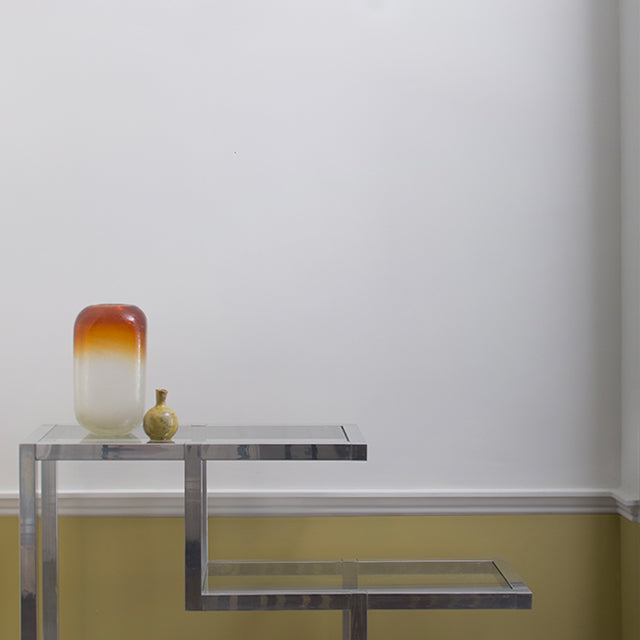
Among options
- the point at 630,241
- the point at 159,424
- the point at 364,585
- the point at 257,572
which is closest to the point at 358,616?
the point at 364,585

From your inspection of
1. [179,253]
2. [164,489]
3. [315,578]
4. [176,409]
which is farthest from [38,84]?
[315,578]

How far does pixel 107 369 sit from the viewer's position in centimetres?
110

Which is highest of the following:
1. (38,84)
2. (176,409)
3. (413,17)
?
(413,17)

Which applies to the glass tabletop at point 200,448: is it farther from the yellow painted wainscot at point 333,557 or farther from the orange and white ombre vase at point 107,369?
the yellow painted wainscot at point 333,557

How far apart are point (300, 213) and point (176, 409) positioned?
1.57 ft

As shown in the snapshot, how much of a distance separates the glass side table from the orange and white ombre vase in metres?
0.03

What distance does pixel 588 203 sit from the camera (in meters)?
1.38

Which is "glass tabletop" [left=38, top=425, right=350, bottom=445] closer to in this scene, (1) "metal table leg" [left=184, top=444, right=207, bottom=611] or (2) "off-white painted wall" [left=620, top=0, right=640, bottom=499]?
(1) "metal table leg" [left=184, top=444, right=207, bottom=611]

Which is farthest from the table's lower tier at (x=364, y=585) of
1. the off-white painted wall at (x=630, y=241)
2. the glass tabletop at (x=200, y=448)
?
the off-white painted wall at (x=630, y=241)

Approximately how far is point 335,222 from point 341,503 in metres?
0.58

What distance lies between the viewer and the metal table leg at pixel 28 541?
106cm

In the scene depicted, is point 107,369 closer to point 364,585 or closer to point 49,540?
point 49,540

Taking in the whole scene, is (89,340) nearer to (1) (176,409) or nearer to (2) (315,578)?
(1) (176,409)

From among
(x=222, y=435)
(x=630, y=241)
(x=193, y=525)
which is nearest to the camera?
(x=193, y=525)
